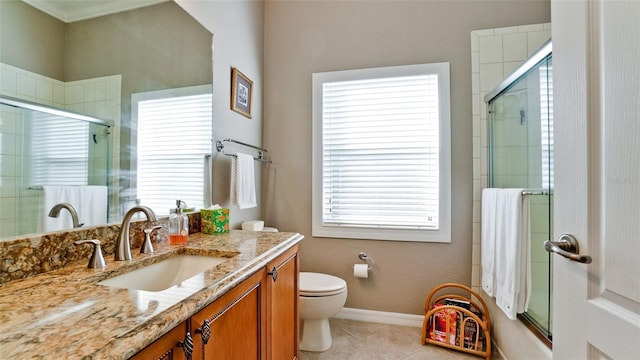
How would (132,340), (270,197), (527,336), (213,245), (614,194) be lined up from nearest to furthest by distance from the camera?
(132,340) < (614,194) < (213,245) < (527,336) < (270,197)

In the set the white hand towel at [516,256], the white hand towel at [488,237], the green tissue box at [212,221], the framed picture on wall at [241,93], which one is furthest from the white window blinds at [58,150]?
the white hand towel at [488,237]

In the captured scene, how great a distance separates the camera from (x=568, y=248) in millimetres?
731

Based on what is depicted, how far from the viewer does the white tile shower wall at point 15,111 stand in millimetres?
768

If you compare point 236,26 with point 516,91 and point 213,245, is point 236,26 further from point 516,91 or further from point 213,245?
point 516,91

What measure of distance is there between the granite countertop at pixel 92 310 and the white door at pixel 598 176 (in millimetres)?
936

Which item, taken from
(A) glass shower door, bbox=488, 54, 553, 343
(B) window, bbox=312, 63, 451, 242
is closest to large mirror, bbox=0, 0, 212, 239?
(B) window, bbox=312, 63, 451, 242

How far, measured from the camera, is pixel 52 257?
2.82ft

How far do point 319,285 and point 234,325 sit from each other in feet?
3.44

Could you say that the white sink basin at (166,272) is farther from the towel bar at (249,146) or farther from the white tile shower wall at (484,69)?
the white tile shower wall at (484,69)

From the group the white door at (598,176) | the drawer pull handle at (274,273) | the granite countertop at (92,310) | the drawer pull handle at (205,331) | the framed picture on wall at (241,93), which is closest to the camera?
the granite countertop at (92,310)

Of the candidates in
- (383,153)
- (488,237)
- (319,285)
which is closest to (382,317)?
(319,285)

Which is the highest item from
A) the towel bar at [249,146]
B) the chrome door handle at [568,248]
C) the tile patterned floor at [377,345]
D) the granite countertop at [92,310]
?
the towel bar at [249,146]

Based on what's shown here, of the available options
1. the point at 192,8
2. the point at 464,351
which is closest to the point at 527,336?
the point at 464,351

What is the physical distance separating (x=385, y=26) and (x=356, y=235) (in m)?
1.74
